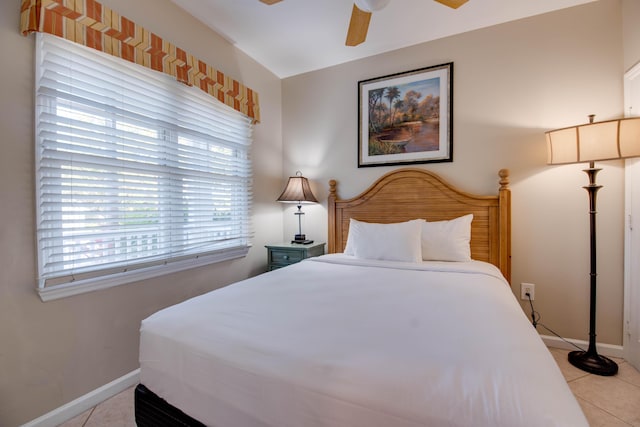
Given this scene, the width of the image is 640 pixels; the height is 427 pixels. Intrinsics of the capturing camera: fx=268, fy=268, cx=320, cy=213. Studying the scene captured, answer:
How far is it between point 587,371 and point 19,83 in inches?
149

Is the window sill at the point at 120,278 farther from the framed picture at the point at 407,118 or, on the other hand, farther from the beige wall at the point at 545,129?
the beige wall at the point at 545,129

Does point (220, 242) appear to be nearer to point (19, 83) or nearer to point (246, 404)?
point (19, 83)

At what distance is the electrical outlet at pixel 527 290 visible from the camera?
2.24 meters

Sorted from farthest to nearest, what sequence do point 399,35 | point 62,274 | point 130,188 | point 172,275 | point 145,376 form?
point 399,35, point 172,275, point 130,188, point 62,274, point 145,376

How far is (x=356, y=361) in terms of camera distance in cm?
78

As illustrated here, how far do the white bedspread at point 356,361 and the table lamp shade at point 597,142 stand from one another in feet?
3.99

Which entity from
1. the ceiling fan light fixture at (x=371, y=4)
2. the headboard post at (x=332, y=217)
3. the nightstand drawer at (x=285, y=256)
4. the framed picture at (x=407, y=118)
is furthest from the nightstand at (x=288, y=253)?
the ceiling fan light fixture at (x=371, y=4)

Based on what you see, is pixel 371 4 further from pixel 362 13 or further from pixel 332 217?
pixel 332 217

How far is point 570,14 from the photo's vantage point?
6.95 feet

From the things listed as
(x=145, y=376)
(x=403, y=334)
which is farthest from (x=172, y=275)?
(x=403, y=334)

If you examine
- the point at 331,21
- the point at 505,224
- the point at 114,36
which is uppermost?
the point at 331,21

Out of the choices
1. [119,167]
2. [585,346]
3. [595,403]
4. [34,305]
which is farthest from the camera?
[585,346]

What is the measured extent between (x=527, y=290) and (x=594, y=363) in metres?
0.58

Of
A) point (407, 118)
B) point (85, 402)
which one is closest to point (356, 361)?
point (85, 402)
